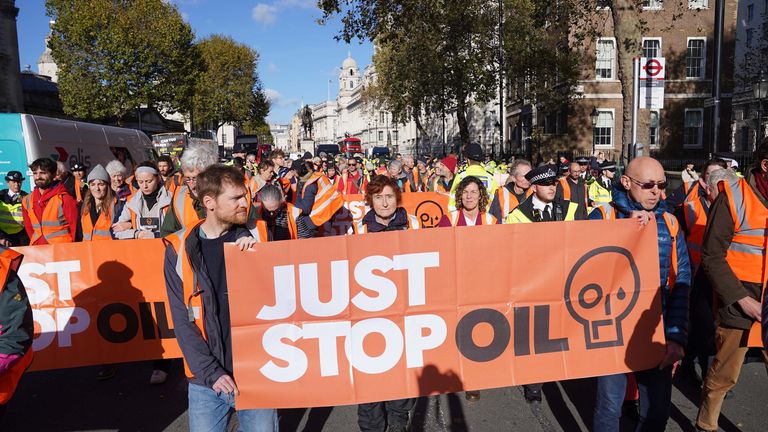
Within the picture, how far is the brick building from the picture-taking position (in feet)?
108

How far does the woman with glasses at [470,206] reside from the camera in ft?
15.1

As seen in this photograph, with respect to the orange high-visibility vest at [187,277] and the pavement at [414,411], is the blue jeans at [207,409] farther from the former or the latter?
the pavement at [414,411]

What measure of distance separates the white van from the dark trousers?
10.2m

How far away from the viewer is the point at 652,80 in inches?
372

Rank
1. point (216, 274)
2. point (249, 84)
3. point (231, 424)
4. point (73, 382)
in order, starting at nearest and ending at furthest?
point (216, 274)
point (231, 424)
point (73, 382)
point (249, 84)

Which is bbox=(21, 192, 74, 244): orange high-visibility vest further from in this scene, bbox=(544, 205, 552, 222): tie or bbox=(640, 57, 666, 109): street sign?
bbox=(640, 57, 666, 109): street sign

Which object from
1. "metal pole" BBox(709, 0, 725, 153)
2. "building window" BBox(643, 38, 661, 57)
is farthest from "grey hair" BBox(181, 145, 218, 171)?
"building window" BBox(643, 38, 661, 57)

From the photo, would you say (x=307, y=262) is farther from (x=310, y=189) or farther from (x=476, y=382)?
(x=310, y=189)

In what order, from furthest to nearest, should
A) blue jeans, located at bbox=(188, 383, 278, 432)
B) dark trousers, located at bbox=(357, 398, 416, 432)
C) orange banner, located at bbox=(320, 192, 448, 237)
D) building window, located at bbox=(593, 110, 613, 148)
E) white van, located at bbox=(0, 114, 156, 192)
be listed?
building window, located at bbox=(593, 110, 613, 148) < white van, located at bbox=(0, 114, 156, 192) < orange banner, located at bbox=(320, 192, 448, 237) < dark trousers, located at bbox=(357, 398, 416, 432) < blue jeans, located at bbox=(188, 383, 278, 432)

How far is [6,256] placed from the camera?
100 inches

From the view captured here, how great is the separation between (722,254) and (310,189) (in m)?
4.68

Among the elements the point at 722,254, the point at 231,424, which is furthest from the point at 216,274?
the point at 722,254

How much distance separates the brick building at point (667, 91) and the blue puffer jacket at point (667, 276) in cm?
3022

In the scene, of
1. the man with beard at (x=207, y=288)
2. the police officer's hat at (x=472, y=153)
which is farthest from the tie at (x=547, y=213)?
the police officer's hat at (x=472, y=153)
